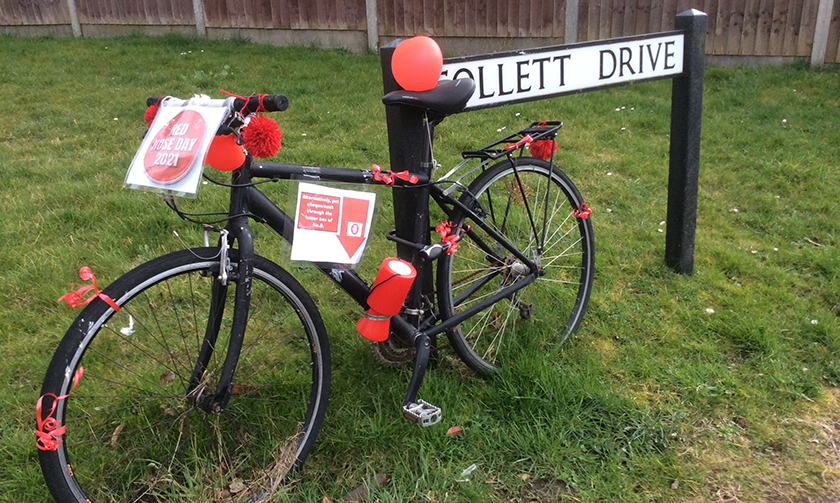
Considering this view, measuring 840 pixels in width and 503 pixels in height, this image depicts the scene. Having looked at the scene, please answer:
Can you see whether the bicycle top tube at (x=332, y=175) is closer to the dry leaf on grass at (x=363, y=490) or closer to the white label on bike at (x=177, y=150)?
the white label on bike at (x=177, y=150)

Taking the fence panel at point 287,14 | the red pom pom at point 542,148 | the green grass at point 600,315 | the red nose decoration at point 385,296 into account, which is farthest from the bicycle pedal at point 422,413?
the fence panel at point 287,14

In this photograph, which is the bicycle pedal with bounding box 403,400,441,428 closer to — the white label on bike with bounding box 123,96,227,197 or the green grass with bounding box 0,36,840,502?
the green grass with bounding box 0,36,840,502


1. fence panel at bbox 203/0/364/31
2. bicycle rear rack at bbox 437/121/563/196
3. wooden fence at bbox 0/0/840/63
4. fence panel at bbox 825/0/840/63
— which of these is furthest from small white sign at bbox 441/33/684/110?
fence panel at bbox 203/0/364/31

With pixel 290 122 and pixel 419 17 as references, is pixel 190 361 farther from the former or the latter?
pixel 419 17

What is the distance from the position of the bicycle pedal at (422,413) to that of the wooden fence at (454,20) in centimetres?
648

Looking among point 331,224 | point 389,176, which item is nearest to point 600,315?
point 389,176

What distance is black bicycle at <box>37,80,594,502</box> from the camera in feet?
5.94

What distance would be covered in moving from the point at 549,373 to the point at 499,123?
3.51 metres

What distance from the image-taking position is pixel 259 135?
1820mm

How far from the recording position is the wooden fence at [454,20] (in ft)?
23.4

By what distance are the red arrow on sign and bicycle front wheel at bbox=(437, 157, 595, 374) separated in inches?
16.1

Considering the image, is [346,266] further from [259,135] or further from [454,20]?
[454,20]

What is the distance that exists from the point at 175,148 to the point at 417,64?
0.80 meters

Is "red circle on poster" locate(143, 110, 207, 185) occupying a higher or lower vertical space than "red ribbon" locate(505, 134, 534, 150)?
higher
